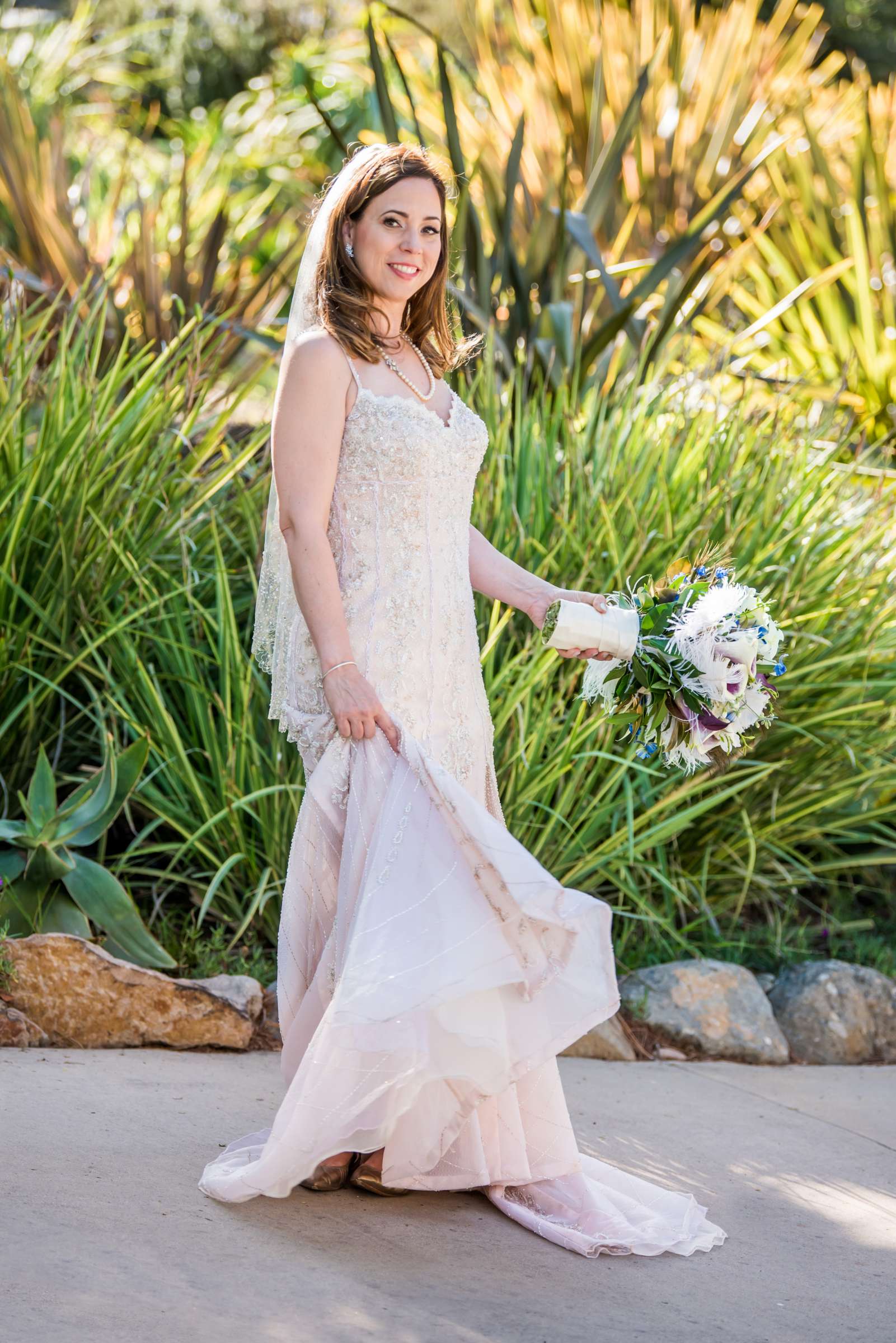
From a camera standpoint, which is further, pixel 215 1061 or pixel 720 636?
pixel 215 1061

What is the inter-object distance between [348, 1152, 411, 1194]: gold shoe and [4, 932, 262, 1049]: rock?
97 centimetres

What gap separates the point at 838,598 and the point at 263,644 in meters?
2.58

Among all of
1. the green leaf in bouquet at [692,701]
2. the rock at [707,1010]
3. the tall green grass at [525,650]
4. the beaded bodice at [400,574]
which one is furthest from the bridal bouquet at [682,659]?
the rock at [707,1010]

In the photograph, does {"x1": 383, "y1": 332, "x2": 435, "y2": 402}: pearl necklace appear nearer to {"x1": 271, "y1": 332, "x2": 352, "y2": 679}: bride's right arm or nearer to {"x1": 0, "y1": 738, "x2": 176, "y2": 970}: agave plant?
{"x1": 271, "y1": 332, "x2": 352, "y2": 679}: bride's right arm

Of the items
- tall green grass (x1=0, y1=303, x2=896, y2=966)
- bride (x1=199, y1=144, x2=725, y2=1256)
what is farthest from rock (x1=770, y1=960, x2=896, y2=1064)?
bride (x1=199, y1=144, x2=725, y2=1256)

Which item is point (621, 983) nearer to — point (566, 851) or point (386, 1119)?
point (566, 851)

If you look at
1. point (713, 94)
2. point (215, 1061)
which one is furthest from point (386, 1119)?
point (713, 94)

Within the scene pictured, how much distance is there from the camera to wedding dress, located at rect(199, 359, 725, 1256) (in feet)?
8.04

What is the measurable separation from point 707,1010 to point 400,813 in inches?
77.6

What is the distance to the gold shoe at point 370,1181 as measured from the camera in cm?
278

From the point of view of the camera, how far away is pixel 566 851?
4.35 meters

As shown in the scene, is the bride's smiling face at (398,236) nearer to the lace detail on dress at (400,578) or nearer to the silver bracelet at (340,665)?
the lace detail on dress at (400,578)

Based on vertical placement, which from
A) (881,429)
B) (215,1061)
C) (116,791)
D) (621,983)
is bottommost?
(215,1061)

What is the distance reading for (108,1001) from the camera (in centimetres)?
361
